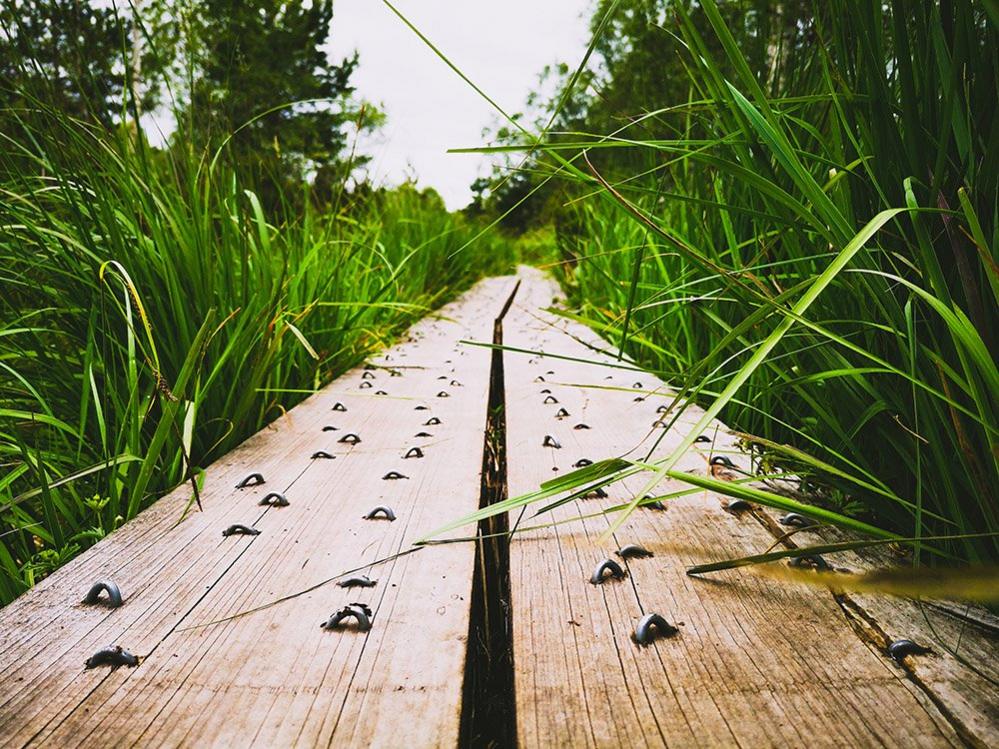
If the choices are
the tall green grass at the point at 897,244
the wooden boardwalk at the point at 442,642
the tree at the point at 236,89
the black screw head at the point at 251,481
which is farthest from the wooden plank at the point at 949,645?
the tree at the point at 236,89

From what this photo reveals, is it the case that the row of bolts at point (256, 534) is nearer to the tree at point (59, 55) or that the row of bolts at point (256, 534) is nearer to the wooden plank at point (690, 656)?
the wooden plank at point (690, 656)

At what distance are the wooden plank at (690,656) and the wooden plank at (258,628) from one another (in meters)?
0.12

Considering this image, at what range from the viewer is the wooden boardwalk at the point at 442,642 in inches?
27.1

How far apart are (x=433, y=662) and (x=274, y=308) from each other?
1.56m

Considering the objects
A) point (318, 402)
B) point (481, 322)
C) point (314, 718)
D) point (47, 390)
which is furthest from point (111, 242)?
point (481, 322)

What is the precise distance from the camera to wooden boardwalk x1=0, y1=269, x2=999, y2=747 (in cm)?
69

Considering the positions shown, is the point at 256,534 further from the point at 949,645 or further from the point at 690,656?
the point at 949,645

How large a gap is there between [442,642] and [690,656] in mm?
322

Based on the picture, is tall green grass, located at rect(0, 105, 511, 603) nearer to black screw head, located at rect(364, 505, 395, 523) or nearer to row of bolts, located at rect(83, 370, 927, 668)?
row of bolts, located at rect(83, 370, 927, 668)

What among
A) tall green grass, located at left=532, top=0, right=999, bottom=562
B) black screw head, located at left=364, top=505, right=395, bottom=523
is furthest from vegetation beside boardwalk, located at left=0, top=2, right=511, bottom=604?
tall green grass, located at left=532, top=0, right=999, bottom=562

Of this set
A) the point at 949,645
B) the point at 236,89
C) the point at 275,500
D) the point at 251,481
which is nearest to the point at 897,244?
the point at 949,645

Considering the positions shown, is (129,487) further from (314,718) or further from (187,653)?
(314,718)

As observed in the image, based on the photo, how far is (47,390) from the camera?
5.83 feet

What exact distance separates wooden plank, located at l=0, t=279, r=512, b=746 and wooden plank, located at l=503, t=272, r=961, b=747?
122 millimetres
